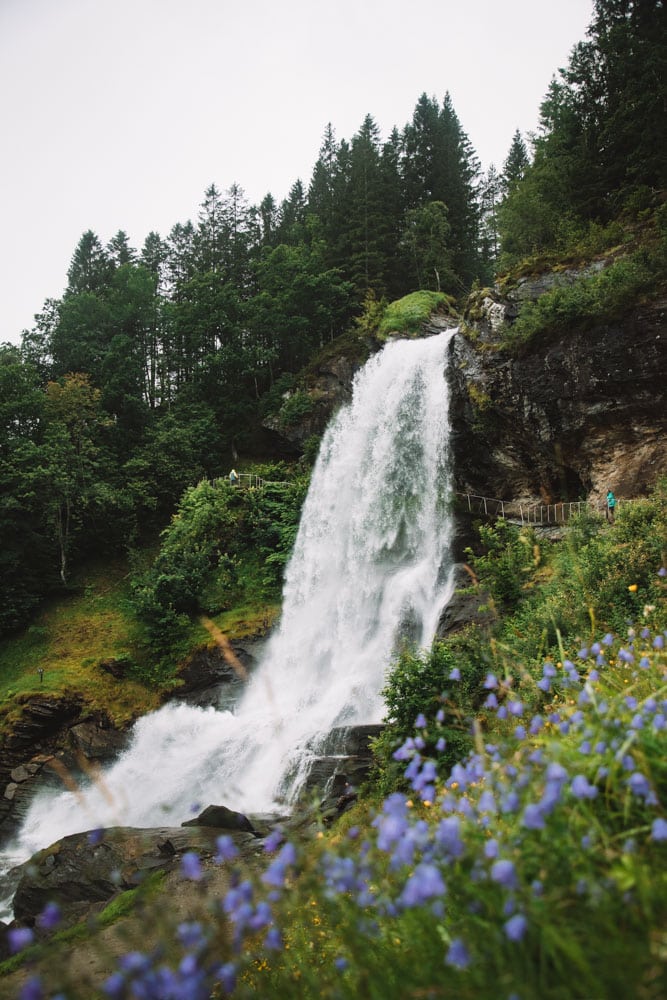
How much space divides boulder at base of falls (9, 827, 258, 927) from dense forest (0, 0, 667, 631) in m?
13.2

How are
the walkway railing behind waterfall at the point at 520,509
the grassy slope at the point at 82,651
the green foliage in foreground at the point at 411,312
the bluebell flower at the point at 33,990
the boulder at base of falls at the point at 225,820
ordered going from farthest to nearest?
the green foliage in foreground at the point at 411,312 → the grassy slope at the point at 82,651 → the walkway railing behind waterfall at the point at 520,509 → the boulder at base of falls at the point at 225,820 → the bluebell flower at the point at 33,990

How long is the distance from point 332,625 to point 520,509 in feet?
21.0

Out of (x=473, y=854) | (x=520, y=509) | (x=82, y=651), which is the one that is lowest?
(x=82, y=651)

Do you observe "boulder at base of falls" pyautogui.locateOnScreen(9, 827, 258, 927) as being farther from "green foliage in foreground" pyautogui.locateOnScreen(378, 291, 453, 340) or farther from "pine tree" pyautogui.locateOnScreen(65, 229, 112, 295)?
"pine tree" pyautogui.locateOnScreen(65, 229, 112, 295)

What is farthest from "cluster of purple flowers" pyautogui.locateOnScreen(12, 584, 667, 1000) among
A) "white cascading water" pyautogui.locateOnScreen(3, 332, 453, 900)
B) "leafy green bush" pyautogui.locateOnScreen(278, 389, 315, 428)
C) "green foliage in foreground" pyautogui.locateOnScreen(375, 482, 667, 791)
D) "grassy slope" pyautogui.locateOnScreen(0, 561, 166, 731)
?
"leafy green bush" pyautogui.locateOnScreen(278, 389, 315, 428)

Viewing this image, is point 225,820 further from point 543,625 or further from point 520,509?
point 520,509

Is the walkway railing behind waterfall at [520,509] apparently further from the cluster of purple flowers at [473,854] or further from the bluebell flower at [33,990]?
the bluebell flower at [33,990]

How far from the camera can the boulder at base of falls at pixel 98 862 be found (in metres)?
8.19

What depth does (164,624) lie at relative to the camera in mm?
18562

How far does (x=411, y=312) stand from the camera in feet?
86.8

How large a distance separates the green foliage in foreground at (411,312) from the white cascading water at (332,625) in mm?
3863

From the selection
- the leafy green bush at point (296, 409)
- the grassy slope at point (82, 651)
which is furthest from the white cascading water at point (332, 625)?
the leafy green bush at point (296, 409)

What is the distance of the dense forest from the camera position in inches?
758

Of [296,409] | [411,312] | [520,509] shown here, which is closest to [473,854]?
[520,509]
